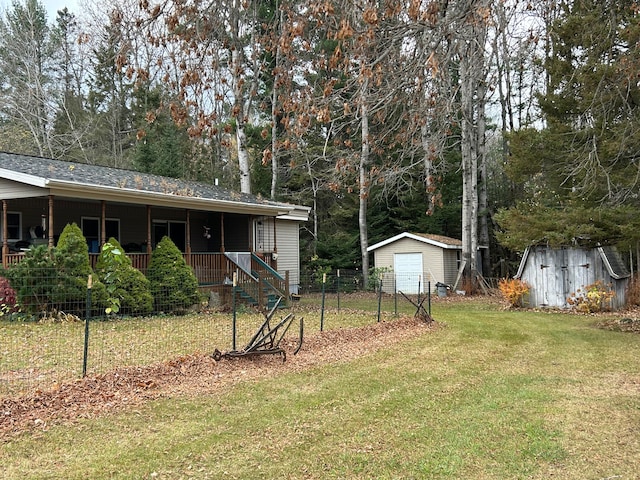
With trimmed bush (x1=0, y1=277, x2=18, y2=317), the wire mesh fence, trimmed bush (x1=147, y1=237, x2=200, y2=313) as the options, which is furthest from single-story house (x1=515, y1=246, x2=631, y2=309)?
trimmed bush (x1=0, y1=277, x2=18, y2=317)

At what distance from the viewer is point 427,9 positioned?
5727mm

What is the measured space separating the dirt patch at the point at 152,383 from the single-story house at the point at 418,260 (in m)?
14.0

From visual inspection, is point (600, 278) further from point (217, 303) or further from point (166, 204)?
point (166, 204)

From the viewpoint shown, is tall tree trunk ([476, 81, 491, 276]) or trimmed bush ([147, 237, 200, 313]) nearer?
trimmed bush ([147, 237, 200, 313])

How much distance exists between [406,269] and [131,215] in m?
12.6

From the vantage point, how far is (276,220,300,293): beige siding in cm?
2095

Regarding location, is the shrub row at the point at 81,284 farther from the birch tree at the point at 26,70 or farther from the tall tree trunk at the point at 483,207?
the tall tree trunk at the point at 483,207

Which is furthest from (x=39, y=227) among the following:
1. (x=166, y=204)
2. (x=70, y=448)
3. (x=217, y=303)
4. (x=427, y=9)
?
(x=427, y=9)

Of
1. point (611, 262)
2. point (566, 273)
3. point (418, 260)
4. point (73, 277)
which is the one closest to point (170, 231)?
point (73, 277)

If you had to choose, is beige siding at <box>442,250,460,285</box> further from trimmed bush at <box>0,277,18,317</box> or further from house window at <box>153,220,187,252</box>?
trimmed bush at <box>0,277,18,317</box>

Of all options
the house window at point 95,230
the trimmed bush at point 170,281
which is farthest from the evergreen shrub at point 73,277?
the house window at point 95,230

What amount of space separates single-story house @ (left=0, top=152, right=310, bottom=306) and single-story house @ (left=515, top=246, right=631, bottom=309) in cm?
756

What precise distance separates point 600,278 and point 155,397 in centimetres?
1335

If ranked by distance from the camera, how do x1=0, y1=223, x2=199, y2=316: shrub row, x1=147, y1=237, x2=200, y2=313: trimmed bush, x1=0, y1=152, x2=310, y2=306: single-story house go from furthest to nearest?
x1=147, y1=237, x2=200, y2=313: trimmed bush, x1=0, y1=152, x2=310, y2=306: single-story house, x1=0, y1=223, x2=199, y2=316: shrub row
